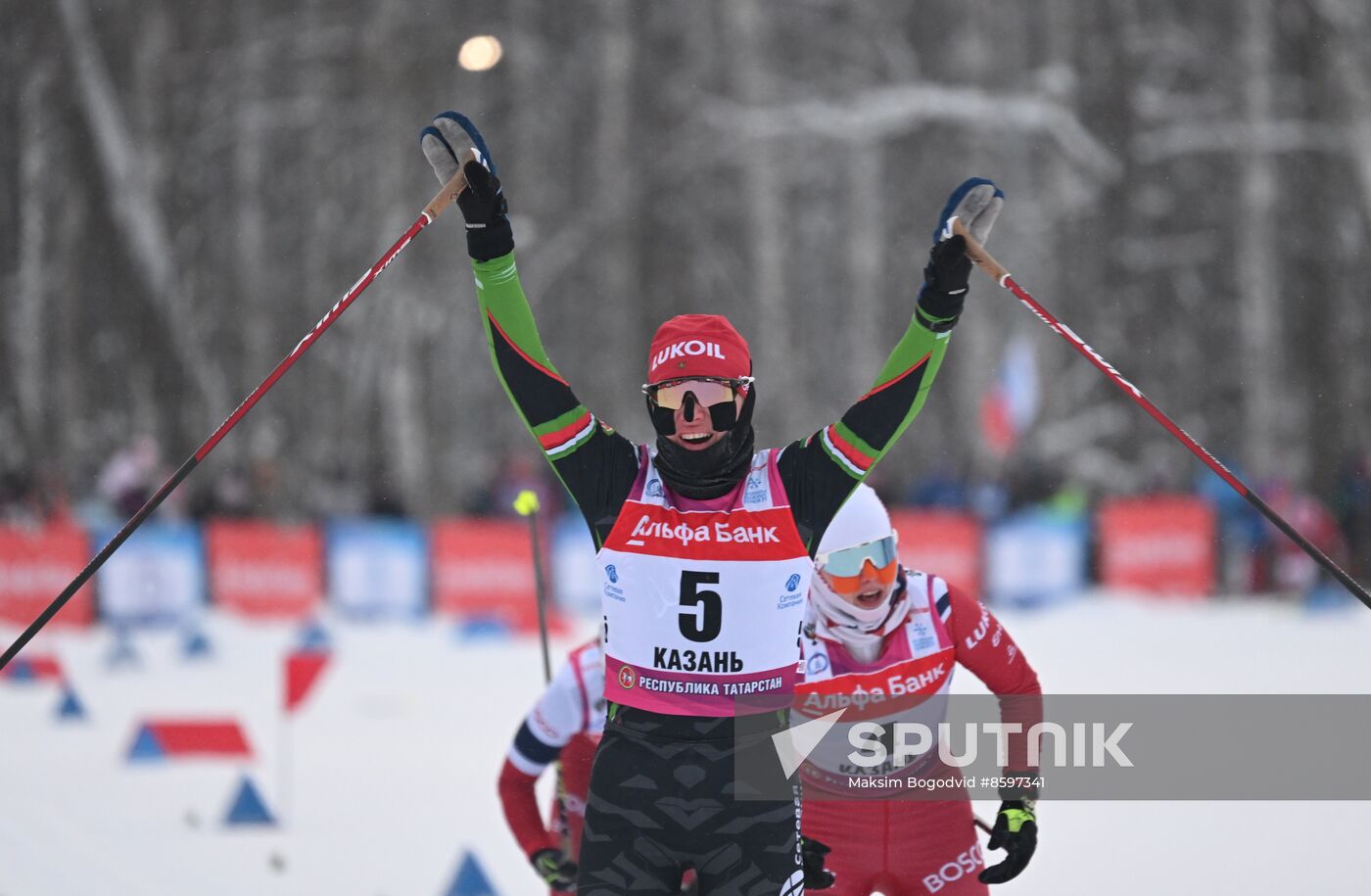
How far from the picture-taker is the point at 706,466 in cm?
353

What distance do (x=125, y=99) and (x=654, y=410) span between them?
2038cm

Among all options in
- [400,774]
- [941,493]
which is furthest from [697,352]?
[941,493]

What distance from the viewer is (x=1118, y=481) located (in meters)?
19.4

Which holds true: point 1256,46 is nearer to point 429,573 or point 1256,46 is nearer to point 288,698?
point 429,573

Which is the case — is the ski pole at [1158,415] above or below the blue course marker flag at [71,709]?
below

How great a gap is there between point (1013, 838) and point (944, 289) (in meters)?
1.53

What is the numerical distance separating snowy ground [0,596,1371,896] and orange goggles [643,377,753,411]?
3.34 meters

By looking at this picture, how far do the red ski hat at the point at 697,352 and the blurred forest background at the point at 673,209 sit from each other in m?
12.5

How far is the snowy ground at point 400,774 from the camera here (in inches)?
256

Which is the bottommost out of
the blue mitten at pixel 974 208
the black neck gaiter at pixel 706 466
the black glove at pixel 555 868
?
the black glove at pixel 555 868

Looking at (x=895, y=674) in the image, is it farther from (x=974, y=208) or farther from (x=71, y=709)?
(x=71, y=709)

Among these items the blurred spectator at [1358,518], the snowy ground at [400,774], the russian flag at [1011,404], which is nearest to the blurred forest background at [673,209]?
the blurred spectator at [1358,518]

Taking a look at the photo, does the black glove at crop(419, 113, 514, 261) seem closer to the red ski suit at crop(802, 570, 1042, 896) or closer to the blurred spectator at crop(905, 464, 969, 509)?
the red ski suit at crop(802, 570, 1042, 896)

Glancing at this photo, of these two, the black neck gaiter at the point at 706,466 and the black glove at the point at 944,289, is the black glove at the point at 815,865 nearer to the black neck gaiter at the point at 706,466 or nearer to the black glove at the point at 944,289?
the black neck gaiter at the point at 706,466
